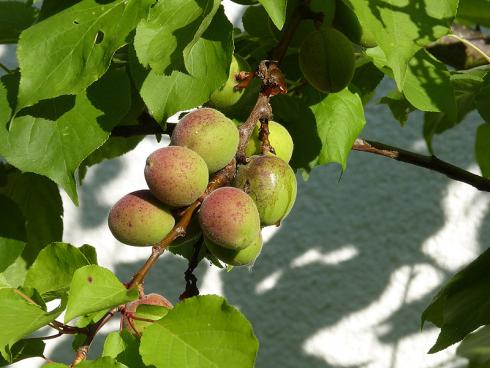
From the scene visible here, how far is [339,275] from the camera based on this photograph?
1.82 meters

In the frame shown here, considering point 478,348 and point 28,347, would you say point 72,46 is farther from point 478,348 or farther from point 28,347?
point 478,348

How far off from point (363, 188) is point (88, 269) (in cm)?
123

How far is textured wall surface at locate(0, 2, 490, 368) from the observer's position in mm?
1816

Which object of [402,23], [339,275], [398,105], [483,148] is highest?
[402,23]

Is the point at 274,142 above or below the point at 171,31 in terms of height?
below

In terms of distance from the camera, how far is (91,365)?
68 centimetres

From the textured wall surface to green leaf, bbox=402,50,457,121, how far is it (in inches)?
37.1

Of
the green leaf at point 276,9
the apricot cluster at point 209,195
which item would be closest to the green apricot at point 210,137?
the apricot cluster at point 209,195

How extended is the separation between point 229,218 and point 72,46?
0.23 m

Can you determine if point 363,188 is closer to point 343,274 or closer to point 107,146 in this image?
point 343,274

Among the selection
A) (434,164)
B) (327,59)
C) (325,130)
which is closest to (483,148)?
(434,164)

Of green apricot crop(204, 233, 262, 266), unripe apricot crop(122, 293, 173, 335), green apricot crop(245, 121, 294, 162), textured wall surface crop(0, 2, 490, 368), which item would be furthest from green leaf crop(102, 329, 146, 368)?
textured wall surface crop(0, 2, 490, 368)

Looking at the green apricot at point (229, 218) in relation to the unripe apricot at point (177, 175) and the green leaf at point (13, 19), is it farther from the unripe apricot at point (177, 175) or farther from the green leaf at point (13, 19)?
the green leaf at point (13, 19)

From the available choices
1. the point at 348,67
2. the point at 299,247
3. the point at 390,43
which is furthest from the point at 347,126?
the point at 299,247
